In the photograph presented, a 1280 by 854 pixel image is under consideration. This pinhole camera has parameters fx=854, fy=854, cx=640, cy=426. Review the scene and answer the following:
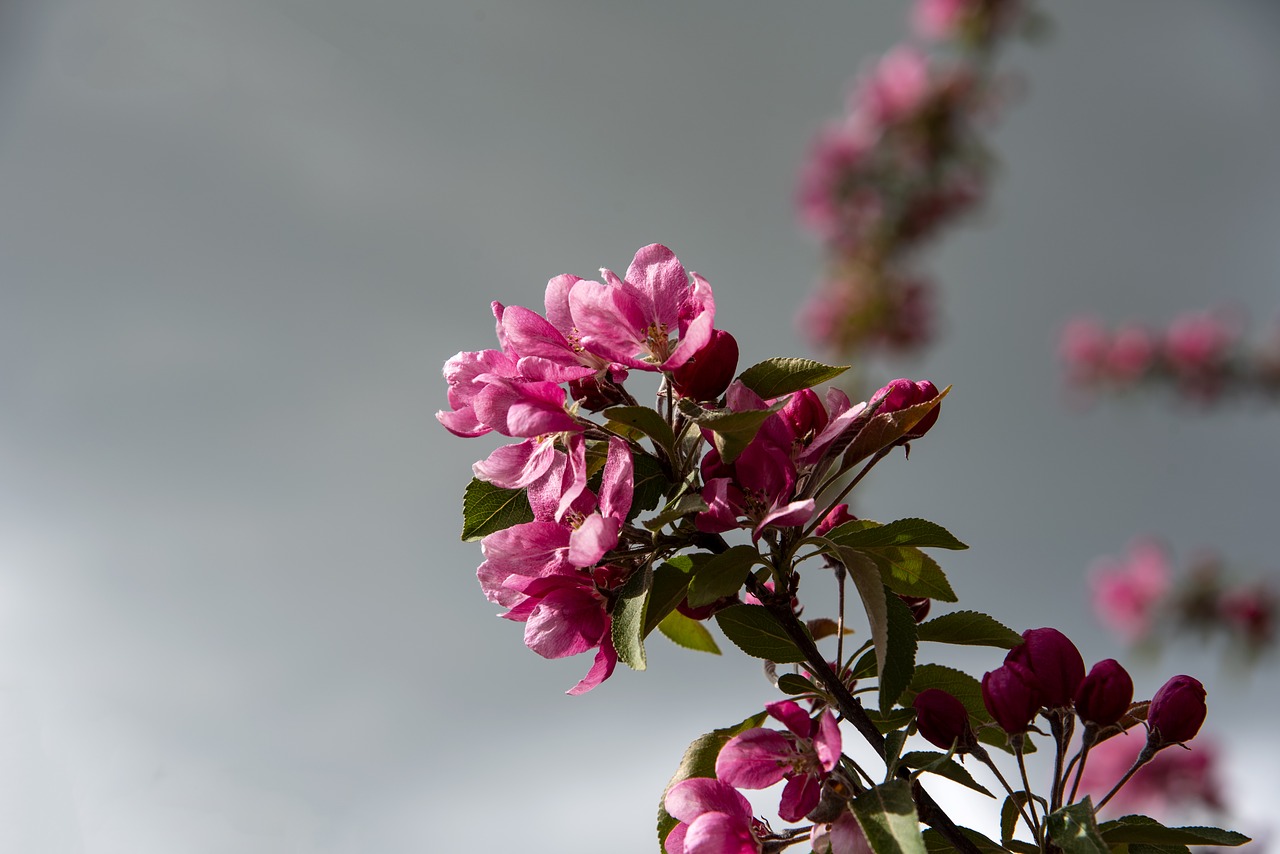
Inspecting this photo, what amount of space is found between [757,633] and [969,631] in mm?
215

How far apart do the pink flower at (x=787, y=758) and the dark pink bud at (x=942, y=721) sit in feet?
0.33

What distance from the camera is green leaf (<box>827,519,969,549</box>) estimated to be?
0.77m

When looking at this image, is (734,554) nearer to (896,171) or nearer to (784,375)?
(784,375)

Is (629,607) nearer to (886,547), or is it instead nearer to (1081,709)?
(886,547)

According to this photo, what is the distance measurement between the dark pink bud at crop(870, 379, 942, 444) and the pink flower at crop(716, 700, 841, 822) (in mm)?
278

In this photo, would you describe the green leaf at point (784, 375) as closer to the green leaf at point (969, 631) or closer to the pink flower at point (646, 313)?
the pink flower at point (646, 313)

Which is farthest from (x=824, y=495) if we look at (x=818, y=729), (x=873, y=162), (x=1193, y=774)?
(x=1193, y=774)

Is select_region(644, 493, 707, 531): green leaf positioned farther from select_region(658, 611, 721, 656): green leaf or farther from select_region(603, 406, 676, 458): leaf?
select_region(658, 611, 721, 656): green leaf

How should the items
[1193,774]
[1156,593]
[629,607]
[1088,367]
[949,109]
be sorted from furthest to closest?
[1088,367] → [1156,593] → [1193,774] → [949,109] → [629,607]

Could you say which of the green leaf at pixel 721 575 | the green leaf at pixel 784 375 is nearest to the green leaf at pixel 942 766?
the green leaf at pixel 721 575

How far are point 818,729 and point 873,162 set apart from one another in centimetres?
397

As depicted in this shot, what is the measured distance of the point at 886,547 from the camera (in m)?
0.81

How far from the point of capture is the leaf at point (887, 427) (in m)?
A: 0.77

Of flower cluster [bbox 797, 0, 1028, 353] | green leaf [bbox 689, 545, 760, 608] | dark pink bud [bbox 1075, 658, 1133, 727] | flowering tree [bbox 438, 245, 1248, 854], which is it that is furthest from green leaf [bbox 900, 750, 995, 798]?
flower cluster [bbox 797, 0, 1028, 353]
